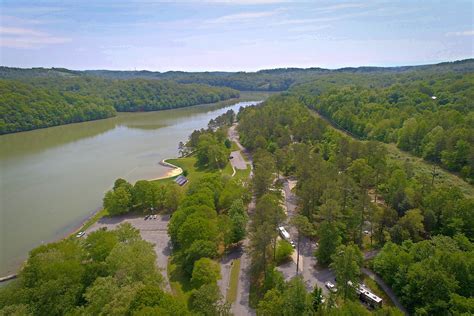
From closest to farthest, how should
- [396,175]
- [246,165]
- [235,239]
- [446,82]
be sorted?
1. [235,239]
2. [396,175]
3. [246,165]
4. [446,82]

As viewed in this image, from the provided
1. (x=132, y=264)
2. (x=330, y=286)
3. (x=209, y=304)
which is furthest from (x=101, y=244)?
(x=330, y=286)

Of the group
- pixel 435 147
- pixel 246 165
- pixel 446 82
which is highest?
pixel 446 82

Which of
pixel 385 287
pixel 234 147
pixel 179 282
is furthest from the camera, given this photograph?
pixel 234 147

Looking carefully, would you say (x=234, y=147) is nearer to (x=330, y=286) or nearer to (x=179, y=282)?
(x=179, y=282)

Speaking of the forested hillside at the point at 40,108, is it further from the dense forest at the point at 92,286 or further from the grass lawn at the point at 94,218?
the dense forest at the point at 92,286

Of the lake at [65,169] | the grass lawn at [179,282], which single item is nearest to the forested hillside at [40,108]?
the lake at [65,169]

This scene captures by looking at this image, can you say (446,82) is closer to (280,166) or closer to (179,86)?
(280,166)

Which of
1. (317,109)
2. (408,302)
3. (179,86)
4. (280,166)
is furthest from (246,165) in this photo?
(179,86)

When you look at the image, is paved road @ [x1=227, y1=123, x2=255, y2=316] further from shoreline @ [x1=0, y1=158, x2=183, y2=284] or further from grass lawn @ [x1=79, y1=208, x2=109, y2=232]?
shoreline @ [x1=0, y1=158, x2=183, y2=284]

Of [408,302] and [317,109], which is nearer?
[408,302]
